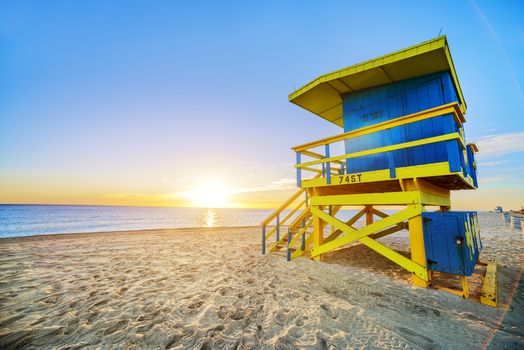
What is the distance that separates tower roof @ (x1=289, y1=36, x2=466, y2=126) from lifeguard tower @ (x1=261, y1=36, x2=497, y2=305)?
0.03m

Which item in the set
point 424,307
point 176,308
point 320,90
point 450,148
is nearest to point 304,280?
point 424,307

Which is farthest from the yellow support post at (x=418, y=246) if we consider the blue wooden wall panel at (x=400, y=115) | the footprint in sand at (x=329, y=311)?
the footprint in sand at (x=329, y=311)

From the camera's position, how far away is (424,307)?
3775 millimetres

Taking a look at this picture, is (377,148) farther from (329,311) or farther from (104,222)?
(104,222)

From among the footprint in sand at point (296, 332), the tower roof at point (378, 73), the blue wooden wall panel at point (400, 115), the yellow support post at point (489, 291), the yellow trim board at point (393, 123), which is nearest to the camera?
the footprint in sand at point (296, 332)

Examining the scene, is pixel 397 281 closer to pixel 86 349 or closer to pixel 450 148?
pixel 450 148

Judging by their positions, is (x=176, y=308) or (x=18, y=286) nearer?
(x=176, y=308)

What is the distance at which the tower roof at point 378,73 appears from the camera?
17.9 feet

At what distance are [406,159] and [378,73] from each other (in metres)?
2.75

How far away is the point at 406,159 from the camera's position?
20.5ft

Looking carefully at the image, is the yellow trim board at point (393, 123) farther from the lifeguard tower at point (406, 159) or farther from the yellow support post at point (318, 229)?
the yellow support post at point (318, 229)

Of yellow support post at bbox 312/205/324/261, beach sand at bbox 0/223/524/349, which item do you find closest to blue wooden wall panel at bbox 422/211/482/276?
beach sand at bbox 0/223/524/349

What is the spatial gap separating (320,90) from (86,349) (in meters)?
8.48

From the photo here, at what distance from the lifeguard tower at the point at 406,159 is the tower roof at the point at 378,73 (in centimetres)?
3
